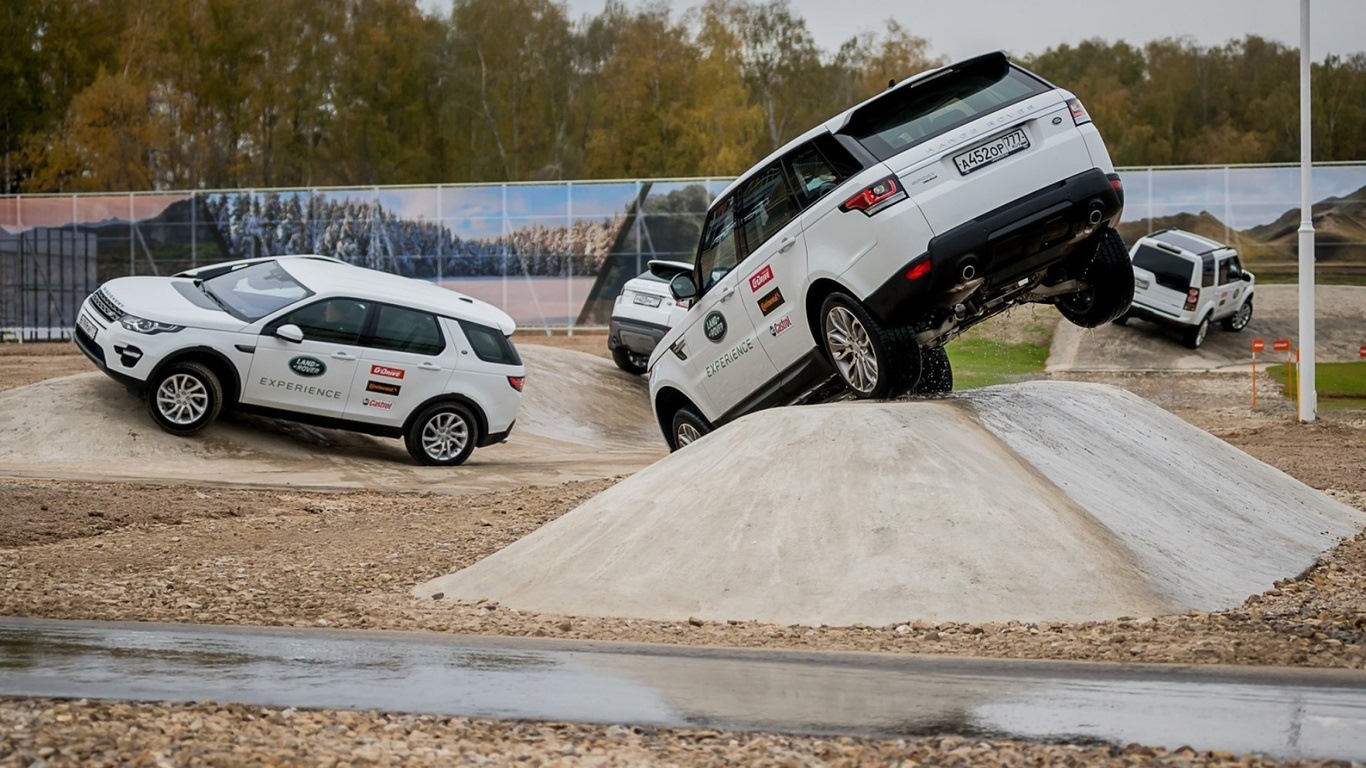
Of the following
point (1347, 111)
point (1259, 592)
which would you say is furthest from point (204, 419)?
point (1347, 111)

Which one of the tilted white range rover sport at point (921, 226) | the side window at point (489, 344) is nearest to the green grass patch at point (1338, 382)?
the side window at point (489, 344)

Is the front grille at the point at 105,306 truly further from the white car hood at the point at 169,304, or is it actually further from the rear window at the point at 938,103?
the rear window at the point at 938,103

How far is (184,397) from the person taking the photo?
52.6 ft

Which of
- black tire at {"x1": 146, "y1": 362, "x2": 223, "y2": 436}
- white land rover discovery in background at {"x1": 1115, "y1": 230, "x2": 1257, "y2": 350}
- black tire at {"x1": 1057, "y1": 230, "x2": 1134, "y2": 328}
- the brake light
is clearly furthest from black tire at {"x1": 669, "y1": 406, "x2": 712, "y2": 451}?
the brake light

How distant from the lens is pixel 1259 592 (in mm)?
8500

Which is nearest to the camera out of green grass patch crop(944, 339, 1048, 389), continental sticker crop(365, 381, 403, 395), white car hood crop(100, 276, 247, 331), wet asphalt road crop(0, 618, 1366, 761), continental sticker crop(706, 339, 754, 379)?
wet asphalt road crop(0, 618, 1366, 761)

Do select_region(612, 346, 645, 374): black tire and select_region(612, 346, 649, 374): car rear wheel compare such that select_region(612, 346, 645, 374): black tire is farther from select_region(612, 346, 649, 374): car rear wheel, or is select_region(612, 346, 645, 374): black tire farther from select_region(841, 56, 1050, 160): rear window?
select_region(841, 56, 1050, 160): rear window

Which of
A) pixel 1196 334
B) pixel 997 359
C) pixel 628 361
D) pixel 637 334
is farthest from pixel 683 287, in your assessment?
pixel 1196 334

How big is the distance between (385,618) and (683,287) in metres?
4.25

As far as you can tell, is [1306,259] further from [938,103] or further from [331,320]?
[331,320]

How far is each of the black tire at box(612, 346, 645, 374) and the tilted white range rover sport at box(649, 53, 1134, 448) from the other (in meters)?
14.5

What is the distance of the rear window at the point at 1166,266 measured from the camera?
102 ft

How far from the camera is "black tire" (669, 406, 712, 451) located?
39.7ft

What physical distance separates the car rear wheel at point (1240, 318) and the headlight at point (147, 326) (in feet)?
82.4
